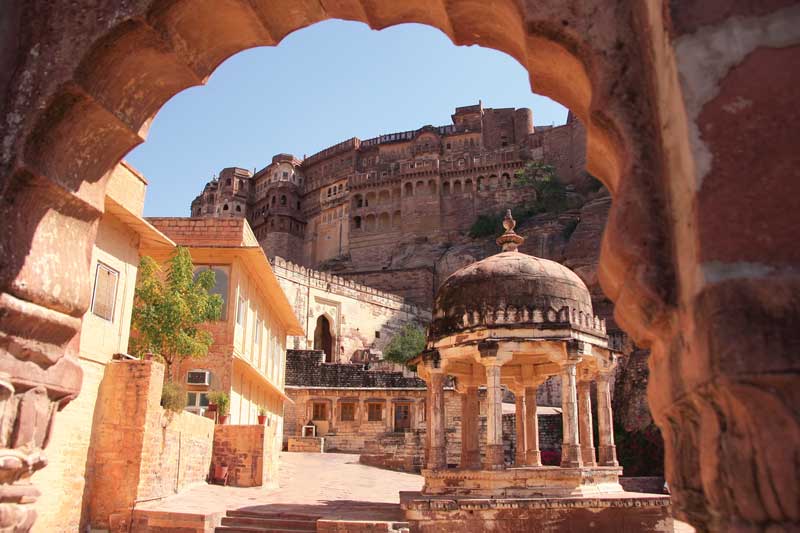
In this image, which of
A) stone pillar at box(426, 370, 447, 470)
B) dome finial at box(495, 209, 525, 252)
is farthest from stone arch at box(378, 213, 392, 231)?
stone pillar at box(426, 370, 447, 470)

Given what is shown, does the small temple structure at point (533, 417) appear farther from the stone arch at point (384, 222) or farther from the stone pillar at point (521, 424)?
the stone arch at point (384, 222)

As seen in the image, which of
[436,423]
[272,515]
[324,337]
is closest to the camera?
[272,515]

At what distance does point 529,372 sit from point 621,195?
1482 cm

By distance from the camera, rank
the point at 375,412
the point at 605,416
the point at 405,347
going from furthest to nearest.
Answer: the point at 405,347
the point at 375,412
the point at 605,416

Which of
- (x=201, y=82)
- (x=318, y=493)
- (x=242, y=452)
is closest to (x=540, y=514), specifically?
(x=318, y=493)

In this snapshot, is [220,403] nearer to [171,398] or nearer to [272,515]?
[171,398]

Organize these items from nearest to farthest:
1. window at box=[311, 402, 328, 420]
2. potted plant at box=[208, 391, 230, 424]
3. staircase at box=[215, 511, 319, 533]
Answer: staircase at box=[215, 511, 319, 533] → potted plant at box=[208, 391, 230, 424] → window at box=[311, 402, 328, 420]

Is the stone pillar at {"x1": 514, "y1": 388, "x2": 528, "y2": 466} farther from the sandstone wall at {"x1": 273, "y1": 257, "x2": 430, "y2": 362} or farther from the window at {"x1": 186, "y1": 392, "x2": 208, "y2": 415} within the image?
the sandstone wall at {"x1": 273, "y1": 257, "x2": 430, "y2": 362}

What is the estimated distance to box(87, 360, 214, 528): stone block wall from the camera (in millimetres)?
11164

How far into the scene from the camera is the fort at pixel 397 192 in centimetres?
6103

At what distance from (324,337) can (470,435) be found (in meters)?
31.7

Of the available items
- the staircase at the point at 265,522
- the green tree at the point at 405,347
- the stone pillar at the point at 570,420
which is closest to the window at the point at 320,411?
the green tree at the point at 405,347

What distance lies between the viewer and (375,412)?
33031 millimetres

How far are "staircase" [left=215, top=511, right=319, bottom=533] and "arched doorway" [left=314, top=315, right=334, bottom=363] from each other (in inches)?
1313
